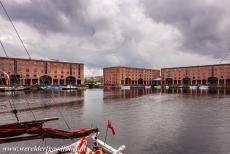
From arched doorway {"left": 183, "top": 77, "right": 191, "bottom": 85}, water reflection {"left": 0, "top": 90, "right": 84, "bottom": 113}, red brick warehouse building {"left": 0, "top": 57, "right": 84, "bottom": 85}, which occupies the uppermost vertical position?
red brick warehouse building {"left": 0, "top": 57, "right": 84, "bottom": 85}

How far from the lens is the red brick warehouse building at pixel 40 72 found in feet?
359

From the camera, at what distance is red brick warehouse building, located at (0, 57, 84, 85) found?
109375 millimetres

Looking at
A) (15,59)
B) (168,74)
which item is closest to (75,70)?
(15,59)

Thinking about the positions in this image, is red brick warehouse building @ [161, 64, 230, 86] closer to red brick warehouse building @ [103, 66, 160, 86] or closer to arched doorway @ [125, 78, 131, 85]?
red brick warehouse building @ [103, 66, 160, 86]

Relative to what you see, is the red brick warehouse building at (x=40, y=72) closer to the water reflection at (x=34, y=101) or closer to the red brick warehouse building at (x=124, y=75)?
the red brick warehouse building at (x=124, y=75)

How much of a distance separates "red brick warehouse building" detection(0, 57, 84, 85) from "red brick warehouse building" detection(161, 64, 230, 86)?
87.8 meters

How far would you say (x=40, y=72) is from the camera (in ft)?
406

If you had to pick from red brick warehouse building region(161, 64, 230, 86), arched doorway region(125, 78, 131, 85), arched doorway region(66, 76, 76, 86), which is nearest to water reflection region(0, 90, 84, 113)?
arched doorway region(66, 76, 76, 86)

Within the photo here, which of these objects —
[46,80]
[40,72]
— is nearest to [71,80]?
[46,80]

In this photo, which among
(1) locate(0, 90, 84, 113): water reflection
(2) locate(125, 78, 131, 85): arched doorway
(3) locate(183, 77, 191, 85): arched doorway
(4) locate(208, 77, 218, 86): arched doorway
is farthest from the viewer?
(2) locate(125, 78, 131, 85): arched doorway

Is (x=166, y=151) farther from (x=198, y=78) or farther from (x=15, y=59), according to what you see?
(x=198, y=78)

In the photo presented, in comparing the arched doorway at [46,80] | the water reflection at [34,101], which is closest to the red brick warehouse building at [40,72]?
the arched doorway at [46,80]

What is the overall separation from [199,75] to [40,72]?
12669 cm

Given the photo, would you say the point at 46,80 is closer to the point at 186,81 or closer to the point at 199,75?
the point at 186,81
